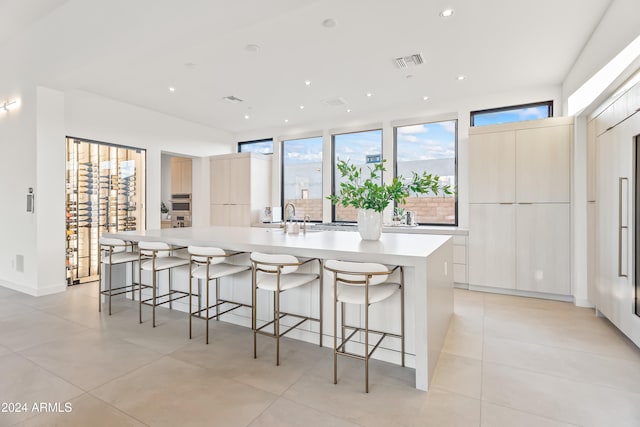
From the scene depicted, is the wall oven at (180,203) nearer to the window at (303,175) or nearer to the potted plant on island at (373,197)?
the window at (303,175)

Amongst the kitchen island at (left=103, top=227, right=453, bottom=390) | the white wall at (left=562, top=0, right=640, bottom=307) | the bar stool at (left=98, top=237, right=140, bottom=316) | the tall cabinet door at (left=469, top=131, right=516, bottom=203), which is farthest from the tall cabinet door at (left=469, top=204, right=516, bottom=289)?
the bar stool at (left=98, top=237, right=140, bottom=316)

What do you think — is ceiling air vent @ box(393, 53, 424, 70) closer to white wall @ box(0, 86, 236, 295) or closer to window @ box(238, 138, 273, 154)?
window @ box(238, 138, 273, 154)

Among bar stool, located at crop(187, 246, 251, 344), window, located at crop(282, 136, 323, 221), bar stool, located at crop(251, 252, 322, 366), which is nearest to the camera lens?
bar stool, located at crop(251, 252, 322, 366)

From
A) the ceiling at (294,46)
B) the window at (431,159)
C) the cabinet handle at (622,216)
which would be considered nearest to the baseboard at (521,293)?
the window at (431,159)

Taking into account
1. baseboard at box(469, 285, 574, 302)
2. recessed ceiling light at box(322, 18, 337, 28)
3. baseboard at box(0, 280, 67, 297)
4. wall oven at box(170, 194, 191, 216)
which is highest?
recessed ceiling light at box(322, 18, 337, 28)

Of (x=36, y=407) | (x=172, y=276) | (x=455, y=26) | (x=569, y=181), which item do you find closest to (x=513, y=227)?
(x=569, y=181)

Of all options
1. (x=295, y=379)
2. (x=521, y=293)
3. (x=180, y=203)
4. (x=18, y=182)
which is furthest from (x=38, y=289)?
(x=521, y=293)

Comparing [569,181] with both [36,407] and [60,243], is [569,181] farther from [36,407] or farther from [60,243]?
[60,243]

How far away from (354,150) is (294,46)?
2.97m

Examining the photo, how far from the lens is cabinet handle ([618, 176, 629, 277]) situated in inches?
107

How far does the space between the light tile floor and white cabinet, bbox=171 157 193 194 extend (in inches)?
181

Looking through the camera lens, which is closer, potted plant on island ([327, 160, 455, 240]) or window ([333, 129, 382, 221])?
potted plant on island ([327, 160, 455, 240])

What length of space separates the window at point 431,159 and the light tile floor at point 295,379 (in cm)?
246

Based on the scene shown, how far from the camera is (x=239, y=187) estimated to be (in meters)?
6.89
